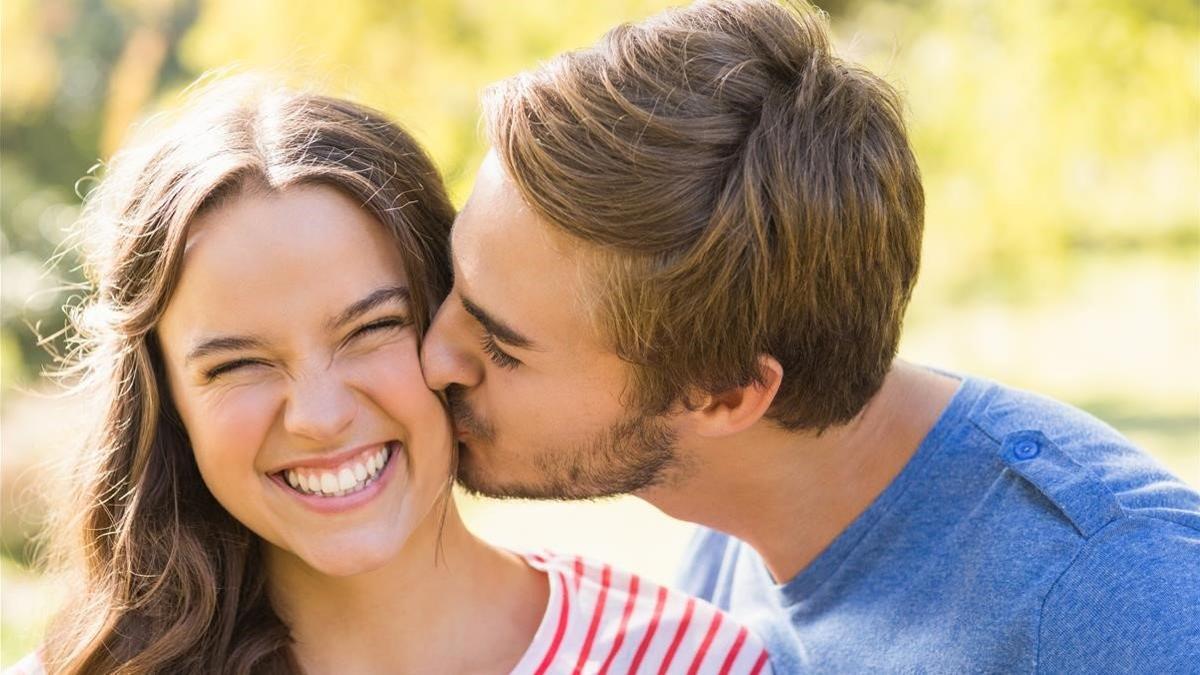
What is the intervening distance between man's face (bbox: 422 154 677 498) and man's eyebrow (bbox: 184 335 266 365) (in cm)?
29

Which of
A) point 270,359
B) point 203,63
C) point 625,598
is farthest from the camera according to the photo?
point 203,63

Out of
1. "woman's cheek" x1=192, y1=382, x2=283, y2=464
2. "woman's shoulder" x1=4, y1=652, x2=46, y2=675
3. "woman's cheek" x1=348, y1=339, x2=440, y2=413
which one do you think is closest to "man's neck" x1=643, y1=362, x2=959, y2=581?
"woman's cheek" x1=348, y1=339, x2=440, y2=413

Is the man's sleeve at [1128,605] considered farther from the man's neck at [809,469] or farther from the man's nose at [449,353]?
the man's nose at [449,353]

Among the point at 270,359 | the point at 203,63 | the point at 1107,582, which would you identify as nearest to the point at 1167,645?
the point at 1107,582

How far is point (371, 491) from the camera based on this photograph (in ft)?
7.32

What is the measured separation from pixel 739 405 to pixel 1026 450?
500 millimetres

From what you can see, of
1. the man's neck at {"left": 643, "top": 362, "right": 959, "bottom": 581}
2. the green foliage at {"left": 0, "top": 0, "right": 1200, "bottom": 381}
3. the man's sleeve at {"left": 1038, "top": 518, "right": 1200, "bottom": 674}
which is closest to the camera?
the man's sleeve at {"left": 1038, "top": 518, "right": 1200, "bottom": 674}

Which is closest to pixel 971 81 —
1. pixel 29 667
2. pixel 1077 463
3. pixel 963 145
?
pixel 963 145

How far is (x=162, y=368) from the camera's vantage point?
2316 millimetres

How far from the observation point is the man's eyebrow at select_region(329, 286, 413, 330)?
217cm

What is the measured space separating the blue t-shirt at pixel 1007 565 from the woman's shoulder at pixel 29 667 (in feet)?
4.17

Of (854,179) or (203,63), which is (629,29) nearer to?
(854,179)

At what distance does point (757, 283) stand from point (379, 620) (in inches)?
34.9

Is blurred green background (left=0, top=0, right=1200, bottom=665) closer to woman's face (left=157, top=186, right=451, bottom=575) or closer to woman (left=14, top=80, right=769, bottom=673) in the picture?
woman (left=14, top=80, right=769, bottom=673)
